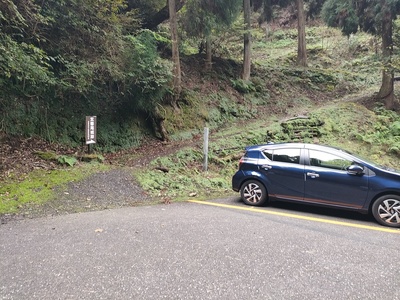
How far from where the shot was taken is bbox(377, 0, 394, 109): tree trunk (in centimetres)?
1480

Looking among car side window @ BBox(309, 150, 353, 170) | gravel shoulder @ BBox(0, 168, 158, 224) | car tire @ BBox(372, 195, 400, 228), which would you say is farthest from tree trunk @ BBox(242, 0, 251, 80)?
car tire @ BBox(372, 195, 400, 228)

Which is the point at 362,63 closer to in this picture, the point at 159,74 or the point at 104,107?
A: the point at 159,74

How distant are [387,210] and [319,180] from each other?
4.28 ft

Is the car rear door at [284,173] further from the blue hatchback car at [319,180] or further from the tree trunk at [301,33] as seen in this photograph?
the tree trunk at [301,33]

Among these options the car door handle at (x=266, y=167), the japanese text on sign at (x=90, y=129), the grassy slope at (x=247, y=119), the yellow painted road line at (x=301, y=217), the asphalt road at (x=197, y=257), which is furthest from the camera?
the japanese text on sign at (x=90, y=129)

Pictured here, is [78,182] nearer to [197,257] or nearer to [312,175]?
[197,257]

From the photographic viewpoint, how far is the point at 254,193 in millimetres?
7098

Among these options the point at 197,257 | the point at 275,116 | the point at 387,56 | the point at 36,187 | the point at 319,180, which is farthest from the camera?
the point at 275,116

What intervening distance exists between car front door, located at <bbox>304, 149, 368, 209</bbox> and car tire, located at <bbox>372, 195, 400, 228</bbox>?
26cm

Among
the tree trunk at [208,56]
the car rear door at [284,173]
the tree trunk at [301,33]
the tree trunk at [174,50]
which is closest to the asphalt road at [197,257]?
the car rear door at [284,173]

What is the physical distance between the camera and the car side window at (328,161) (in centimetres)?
627

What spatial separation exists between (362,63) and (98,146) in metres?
21.0

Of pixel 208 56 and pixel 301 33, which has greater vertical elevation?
pixel 301 33

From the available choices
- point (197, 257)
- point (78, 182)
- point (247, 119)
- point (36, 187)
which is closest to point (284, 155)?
point (197, 257)
